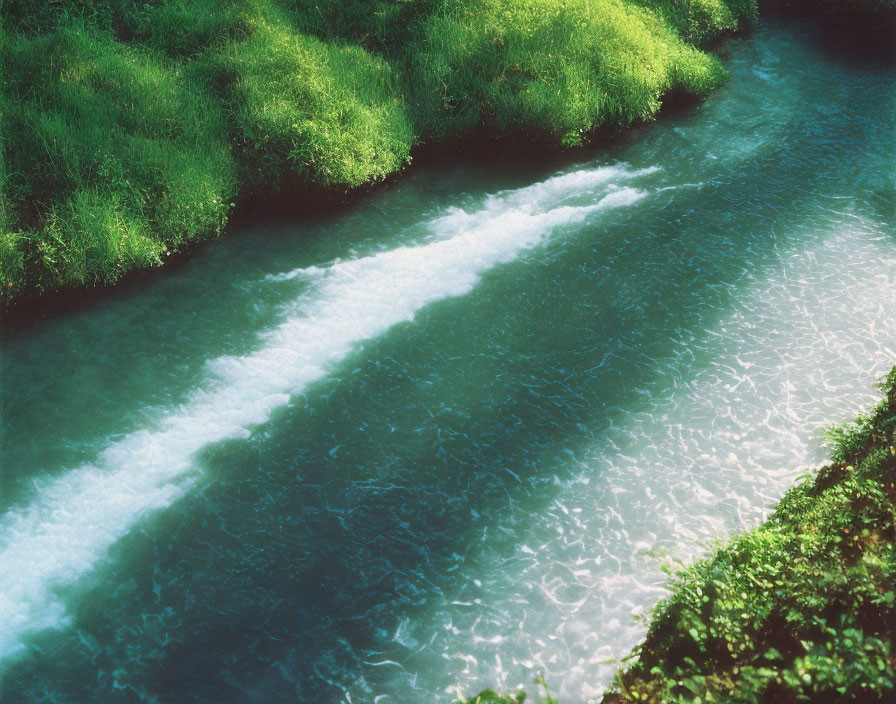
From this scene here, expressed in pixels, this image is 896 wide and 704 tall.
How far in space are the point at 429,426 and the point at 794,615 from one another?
382cm

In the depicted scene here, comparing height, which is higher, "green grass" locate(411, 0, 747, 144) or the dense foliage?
"green grass" locate(411, 0, 747, 144)

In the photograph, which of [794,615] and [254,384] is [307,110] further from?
[794,615]

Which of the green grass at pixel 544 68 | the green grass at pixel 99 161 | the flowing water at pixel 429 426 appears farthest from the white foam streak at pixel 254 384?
the green grass at pixel 99 161

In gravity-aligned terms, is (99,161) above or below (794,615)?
above

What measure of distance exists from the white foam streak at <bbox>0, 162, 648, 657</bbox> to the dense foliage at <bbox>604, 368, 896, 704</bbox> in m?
4.32

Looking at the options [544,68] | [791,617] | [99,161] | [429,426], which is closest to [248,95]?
[99,161]

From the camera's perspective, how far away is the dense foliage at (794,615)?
4172mm

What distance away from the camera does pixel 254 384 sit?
8.00 m

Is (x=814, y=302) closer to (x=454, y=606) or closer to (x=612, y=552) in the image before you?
(x=612, y=552)

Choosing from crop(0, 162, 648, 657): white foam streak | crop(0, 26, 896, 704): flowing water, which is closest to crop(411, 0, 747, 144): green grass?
crop(0, 26, 896, 704): flowing water

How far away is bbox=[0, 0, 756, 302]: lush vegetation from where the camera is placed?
30.7 ft

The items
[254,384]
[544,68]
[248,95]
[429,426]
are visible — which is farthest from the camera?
[544,68]

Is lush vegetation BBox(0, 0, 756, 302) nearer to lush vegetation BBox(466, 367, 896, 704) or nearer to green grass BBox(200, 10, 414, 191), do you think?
green grass BBox(200, 10, 414, 191)

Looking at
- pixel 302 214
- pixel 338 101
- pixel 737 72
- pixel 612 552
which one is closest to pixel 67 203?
pixel 302 214
